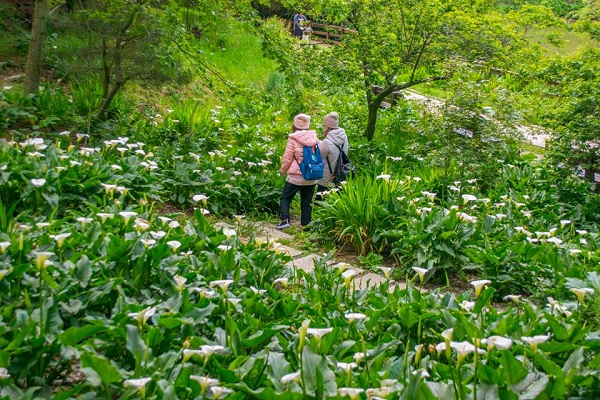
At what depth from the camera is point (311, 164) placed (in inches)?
271

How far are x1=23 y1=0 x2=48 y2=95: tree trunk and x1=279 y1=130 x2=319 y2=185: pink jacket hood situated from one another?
3788 millimetres

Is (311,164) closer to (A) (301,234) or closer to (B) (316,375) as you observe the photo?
(A) (301,234)

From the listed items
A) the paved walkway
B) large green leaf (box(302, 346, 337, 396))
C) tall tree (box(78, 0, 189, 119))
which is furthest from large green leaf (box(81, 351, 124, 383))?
tall tree (box(78, 0, 189, 119))

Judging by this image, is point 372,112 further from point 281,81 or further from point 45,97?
point 45,97

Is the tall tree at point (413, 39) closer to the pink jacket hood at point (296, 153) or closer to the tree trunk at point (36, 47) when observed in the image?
the pink jacket hood at point (296, 153)

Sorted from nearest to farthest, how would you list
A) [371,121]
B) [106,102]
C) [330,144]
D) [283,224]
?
[283,224] → [330,144] → [106,102] → [371,121]

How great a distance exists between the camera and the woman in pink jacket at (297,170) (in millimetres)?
6918

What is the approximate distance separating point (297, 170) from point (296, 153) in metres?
0.18

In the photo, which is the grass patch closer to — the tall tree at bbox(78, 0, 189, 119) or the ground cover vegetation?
the ground cover vegetation

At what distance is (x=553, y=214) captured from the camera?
688cm

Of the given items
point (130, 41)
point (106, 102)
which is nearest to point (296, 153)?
point (130, 41)

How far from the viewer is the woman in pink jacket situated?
6.92 meters

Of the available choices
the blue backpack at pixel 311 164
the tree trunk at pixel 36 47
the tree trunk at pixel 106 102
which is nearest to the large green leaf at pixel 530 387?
the blue backpack at pixel 311 164

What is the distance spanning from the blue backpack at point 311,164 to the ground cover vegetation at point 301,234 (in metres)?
0.35
